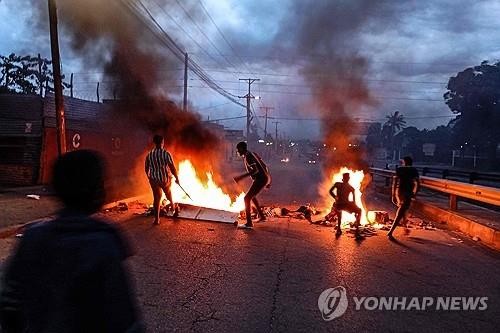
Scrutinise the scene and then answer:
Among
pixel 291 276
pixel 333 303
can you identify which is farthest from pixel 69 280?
pixel 291 276

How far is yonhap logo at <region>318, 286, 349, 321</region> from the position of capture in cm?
494

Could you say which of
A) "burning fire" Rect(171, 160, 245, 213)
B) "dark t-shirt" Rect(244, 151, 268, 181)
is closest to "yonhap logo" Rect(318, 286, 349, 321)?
"dark t-shirt" Rect(244, 151, 268, 181)

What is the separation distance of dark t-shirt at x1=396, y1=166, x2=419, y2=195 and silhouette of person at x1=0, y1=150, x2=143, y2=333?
8.52 metres

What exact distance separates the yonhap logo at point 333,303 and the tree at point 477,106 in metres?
46.8

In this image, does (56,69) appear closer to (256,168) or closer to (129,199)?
(129,199)

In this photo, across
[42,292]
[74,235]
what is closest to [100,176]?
[74,235]

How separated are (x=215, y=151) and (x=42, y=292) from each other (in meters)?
17.9

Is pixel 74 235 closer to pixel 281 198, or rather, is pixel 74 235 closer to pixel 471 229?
pixel 471 229

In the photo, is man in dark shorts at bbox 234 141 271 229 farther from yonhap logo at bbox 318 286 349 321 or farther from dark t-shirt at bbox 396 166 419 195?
yonhap logo at bbox 318 286 349 321

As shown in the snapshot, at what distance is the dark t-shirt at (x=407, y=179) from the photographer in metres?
9.90

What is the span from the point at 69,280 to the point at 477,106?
54162 mm

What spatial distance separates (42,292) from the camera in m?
1.90

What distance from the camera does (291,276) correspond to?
631 centimetres

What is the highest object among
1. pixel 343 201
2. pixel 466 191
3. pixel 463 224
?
pixel 466 191
